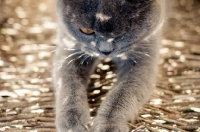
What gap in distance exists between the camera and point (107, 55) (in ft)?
3.68

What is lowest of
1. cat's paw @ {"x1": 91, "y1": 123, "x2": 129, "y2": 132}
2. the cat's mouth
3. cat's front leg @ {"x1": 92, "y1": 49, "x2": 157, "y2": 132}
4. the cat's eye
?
cat's paw @ {"x1": 91, "y1": 123, "x2": 129, "y2": 132}

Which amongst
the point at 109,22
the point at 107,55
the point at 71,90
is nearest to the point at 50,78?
the point at 71,90

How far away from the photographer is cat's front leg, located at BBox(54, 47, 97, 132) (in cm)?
104

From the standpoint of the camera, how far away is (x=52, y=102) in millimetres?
1249

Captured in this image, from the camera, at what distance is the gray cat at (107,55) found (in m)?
1.02

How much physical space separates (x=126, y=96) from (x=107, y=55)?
16 cm

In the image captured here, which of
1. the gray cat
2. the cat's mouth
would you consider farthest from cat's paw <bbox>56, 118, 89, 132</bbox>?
the cat's mouth

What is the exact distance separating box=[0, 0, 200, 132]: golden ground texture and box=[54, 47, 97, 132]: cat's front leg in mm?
68

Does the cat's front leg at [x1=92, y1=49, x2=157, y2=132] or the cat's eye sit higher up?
the cat's eye

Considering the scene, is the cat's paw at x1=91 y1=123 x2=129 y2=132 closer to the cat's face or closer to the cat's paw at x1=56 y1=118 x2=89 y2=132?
the cat's paw at x1=56 y1=118 x2=89 y2=132

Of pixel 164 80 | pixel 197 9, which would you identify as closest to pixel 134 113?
pixel 164 80

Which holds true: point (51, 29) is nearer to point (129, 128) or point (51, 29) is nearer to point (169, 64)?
point (169, 64)

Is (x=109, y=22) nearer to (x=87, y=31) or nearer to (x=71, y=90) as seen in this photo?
(x=87, y=31)

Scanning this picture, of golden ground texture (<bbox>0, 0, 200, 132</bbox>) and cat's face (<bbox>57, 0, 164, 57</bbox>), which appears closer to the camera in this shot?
cat's face (<bbox>57, 0, 164, 57</bbox>)
